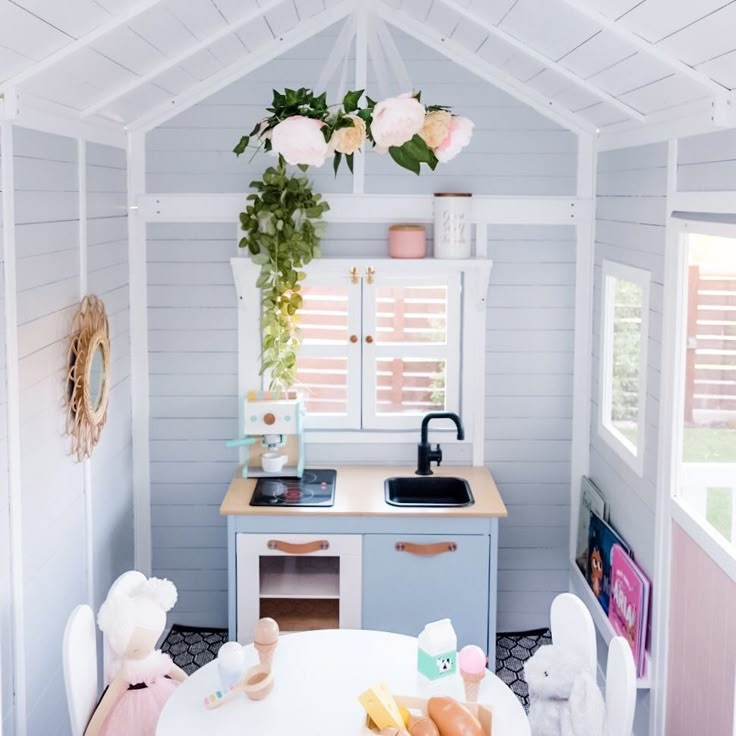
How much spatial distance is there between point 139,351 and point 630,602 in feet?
7.22

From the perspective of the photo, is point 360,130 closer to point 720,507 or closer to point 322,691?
point 322,691

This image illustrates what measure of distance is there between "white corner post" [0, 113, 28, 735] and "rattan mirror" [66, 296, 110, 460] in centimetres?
47

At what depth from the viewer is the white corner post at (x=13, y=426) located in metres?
2.82

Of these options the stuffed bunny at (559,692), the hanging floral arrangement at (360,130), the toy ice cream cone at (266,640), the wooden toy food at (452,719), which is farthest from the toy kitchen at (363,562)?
the hanging floral arrangement at (360,130)

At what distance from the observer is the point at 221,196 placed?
4258 millimetres

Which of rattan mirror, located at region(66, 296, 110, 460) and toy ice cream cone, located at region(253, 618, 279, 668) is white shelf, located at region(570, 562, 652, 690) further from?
rattan mirror, located at region(66, 296, 110, 460)

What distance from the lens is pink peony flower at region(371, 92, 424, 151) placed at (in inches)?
93.1

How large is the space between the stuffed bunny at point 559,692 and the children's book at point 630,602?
1.95ft

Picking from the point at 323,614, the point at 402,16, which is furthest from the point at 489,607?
the point at 402,16

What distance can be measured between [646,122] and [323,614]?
2155 millimetres

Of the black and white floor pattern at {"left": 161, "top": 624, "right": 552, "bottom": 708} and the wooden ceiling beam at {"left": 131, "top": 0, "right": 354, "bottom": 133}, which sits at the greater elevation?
the wooden ceiling beam at {"left": 131, "top": 0, "right": 354, "bottom": 133}

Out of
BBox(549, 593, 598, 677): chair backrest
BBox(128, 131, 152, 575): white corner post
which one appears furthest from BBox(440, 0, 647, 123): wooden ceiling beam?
BBox(549, 593, 598, 677): chair backrest

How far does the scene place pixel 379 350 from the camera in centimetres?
441

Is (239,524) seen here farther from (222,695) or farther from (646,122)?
(646,122)
